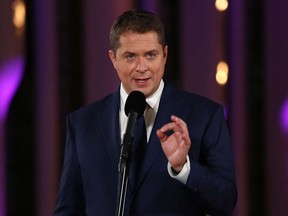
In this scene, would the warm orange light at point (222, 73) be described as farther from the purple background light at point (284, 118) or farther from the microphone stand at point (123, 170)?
the microphone stand at point (123, 170)

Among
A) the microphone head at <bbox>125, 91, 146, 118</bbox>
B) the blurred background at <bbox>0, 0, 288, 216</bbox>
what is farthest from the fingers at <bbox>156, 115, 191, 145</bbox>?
the blurred background at <bbox>0, 0, 288, 216</bbox>

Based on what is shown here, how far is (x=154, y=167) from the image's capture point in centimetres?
146

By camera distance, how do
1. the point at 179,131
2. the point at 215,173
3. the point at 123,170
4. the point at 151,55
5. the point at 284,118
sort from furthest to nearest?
the point at 284,118 → the point at 151,55 → the point at 215,173 → the point at 179,131 → the point at 123,170

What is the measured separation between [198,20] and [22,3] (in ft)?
1.94

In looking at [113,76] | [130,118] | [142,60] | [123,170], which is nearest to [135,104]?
[130,118]

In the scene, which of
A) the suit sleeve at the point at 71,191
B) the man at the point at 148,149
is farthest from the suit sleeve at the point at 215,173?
the suit sleeve at the point at 71,191

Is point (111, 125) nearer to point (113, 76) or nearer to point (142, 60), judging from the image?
point (142, 60)

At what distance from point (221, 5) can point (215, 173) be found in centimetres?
78

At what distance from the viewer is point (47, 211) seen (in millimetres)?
2018

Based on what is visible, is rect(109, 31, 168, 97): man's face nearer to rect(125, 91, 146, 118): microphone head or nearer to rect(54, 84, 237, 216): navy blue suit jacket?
rect(54, 84, 237, 216): navy blue suit jacket

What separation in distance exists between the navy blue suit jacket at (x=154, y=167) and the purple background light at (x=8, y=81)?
42 centimetres

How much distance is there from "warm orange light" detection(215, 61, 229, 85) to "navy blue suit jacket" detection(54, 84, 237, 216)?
440mm

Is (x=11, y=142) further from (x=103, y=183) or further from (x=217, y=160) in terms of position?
(x=217, y=160)

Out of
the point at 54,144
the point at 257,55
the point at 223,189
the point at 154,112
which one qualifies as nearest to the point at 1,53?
the point at 54,144
